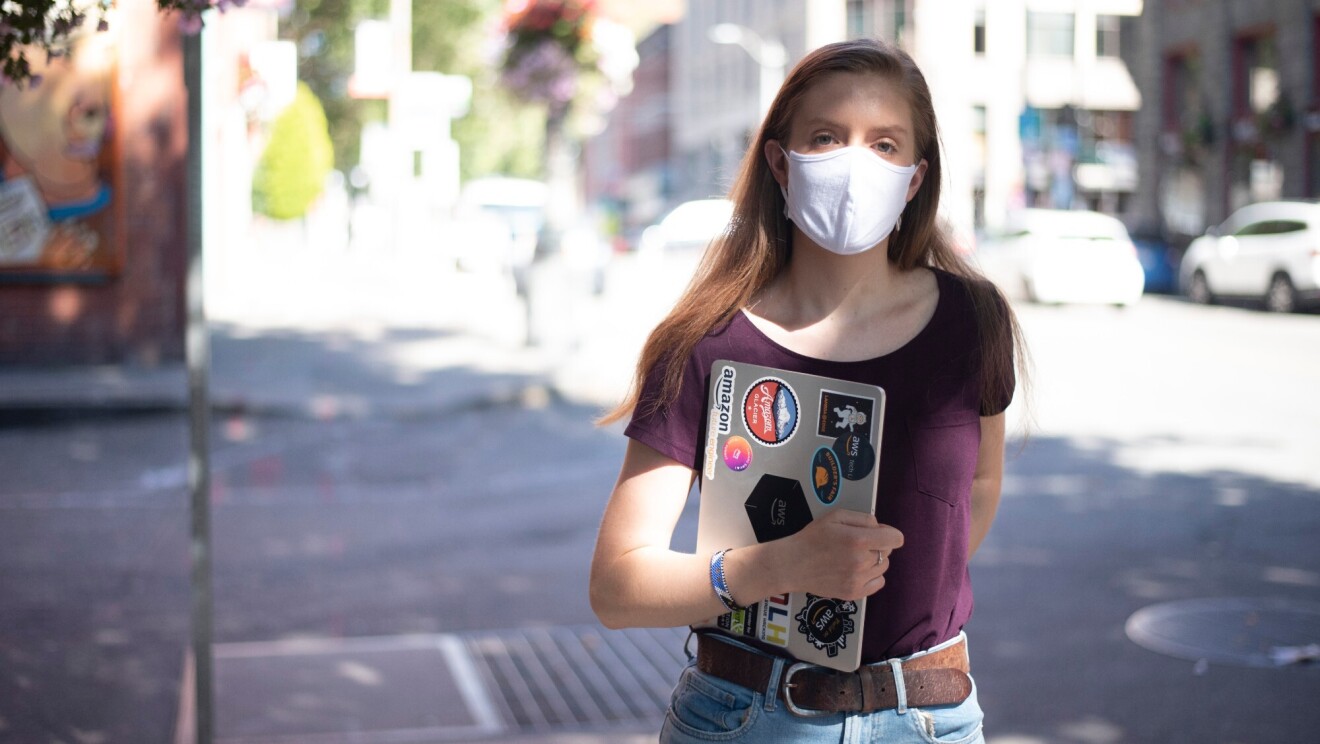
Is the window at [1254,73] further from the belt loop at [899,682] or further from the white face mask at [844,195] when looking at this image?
the belt loop at [899,682]

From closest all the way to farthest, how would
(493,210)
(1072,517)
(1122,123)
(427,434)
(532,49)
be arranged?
(1072,517), (427,434), (532,49), (493,210), (1122,123)

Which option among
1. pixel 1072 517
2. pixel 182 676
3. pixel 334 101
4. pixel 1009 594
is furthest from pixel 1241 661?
pixel 334 101

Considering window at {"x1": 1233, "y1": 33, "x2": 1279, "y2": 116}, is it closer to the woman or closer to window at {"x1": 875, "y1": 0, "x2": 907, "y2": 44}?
window at {"x1": 875, "y1": 0, "x2": 907, "y2": 44}

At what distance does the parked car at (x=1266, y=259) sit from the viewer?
78.2ft

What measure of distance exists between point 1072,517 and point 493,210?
38.5m

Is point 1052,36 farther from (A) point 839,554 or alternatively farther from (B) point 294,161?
(A) point 839,554

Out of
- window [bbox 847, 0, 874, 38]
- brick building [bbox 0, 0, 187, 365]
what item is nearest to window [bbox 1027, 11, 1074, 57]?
window [bbox 847, 0, 874, 38]

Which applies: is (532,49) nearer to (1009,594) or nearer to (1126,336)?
(1126,336)

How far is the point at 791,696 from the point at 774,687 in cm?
3

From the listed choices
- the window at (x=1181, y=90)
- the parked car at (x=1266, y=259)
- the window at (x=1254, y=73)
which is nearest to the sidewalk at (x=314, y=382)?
the parked car at (x=1266, y=259)

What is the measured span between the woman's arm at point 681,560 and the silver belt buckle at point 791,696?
143 mm

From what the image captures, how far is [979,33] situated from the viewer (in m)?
58.5

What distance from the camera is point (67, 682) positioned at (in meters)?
5.35

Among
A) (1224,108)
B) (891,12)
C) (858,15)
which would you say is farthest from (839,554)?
(858,15)
